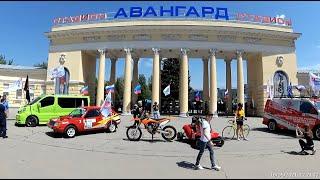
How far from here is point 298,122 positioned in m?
18.5

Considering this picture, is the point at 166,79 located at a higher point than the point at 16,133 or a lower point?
higher

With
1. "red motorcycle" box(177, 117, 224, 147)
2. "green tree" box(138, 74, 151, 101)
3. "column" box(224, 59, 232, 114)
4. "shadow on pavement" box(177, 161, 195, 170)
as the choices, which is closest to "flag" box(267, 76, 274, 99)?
"column" box(224, 59, 232, 114)

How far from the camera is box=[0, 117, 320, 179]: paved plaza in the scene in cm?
870

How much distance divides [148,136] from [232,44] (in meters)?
22.6

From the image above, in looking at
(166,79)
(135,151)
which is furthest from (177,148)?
(166,79)

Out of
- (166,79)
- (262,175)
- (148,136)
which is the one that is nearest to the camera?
(262,175)

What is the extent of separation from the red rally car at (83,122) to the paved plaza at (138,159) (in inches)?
20.6

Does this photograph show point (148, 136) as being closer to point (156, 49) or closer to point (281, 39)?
point (156, 49)

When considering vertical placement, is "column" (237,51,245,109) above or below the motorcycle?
above

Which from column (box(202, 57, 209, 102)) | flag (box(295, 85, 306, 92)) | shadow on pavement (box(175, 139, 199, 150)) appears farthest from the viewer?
column (box(202, 57, 209, 102))

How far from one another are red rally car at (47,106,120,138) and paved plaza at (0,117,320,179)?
1.72 feet

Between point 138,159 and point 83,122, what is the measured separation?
6.69m

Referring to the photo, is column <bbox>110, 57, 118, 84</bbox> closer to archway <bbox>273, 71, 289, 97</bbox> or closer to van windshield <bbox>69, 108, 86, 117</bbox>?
archway <bbox>273, 71, 289, 97</bbox>

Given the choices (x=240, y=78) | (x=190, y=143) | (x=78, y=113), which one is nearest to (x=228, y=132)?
(x=190, y=143)
